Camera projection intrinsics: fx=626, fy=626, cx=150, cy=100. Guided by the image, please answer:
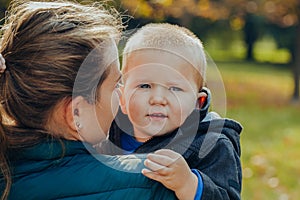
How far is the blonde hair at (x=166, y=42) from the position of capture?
2.01 meters

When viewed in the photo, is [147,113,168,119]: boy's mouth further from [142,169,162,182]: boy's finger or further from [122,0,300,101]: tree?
[122,0,300,101]: tree

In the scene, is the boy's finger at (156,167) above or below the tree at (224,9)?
above

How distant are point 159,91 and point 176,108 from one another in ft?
0.25

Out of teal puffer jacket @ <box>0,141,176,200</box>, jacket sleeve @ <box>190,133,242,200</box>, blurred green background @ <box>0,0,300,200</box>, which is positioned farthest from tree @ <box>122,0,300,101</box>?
teal puffer jacket @ <box>0,141,176,200</box>

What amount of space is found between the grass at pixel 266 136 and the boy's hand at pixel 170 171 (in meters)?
4.09

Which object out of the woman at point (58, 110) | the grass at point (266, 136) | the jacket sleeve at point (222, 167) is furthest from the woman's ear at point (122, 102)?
the grass at point (266, 136)

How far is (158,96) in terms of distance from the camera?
1.98m

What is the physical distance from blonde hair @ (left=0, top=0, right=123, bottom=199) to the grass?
4170mm

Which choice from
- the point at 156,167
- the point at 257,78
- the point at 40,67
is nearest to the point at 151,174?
the point at 156,167

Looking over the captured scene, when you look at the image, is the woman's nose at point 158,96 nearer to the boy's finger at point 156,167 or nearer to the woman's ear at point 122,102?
the woman's ear at point 122,102

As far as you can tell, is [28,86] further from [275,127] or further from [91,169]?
[275,127]

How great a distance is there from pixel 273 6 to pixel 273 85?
3.00 metres

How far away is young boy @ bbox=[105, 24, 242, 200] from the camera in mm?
1918

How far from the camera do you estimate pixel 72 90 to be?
176 centimetres
